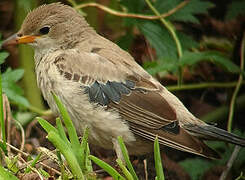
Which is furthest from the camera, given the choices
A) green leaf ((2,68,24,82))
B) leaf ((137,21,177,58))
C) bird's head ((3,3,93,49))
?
leaf ((137,21,177,58))

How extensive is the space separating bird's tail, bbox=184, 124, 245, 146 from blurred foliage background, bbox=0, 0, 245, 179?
597 mm

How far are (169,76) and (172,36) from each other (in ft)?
1.80

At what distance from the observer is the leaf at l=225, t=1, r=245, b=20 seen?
5680mm

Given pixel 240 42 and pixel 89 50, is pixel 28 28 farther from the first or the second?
pixel 240 42

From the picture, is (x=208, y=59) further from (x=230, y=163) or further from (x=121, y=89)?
(x=121, y=89)

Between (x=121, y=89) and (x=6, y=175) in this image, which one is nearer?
(x=6, y=175)

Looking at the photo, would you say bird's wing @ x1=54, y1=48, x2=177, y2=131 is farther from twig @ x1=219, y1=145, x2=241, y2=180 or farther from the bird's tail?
twig @ x1=219, y1=145, x2=241, y2=180

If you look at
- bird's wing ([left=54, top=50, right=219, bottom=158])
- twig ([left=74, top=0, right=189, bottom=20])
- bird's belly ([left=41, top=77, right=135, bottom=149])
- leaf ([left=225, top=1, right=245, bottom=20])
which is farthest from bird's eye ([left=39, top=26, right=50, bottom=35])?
leaf ([left=225, top=1, right=245, bottom=20])

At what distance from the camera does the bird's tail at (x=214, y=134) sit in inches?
152

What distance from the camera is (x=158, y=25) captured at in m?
5.26

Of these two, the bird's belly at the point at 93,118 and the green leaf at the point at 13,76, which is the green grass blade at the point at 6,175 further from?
the green leaf at the point at 13,76

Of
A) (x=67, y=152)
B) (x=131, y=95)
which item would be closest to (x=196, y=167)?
(x=131, y=95)

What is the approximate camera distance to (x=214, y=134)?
3.95 metres

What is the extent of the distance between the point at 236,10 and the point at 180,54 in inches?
39.3
